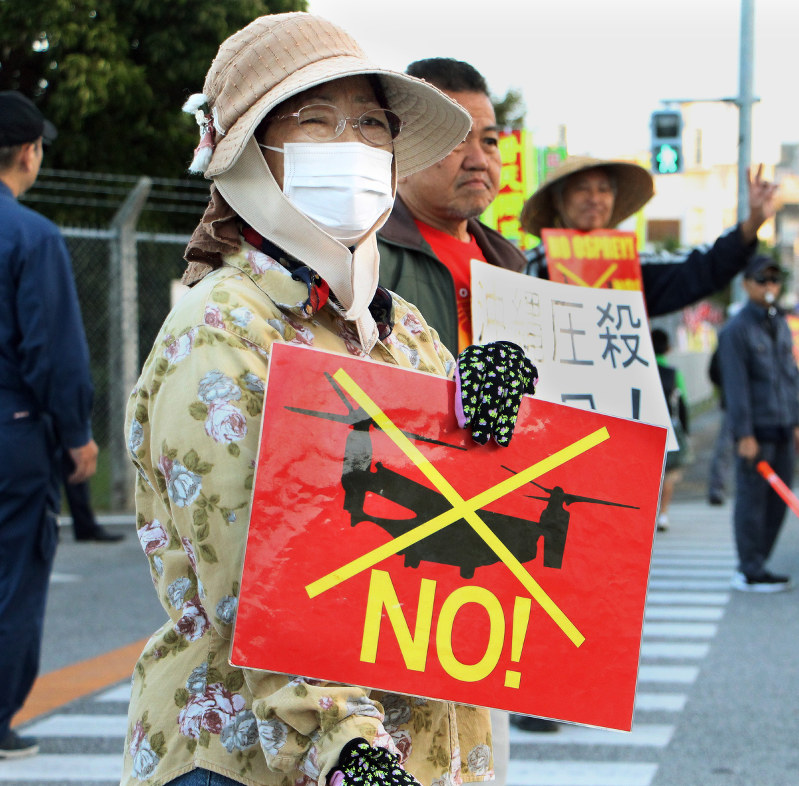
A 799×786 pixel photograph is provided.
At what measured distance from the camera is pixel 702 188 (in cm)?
7038

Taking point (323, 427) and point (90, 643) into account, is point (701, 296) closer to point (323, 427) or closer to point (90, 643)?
point (323, 427)

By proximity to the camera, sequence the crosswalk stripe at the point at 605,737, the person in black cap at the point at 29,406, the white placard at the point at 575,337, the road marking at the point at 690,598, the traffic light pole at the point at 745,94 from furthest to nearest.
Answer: the traffic light pole at the point at 745,94 → the road marking at the point at 690,598 → the crosswalk stripe at the point at 605,737 → the person in black cap at the point at 29,406 → the white placard at the point at 575,337

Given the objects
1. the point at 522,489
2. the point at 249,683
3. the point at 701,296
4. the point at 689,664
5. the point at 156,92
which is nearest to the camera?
the point at 249,683

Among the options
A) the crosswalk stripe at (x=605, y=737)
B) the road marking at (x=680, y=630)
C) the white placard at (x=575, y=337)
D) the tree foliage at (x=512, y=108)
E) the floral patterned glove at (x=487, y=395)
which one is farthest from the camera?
the tree foliage at (x=512, y=108)

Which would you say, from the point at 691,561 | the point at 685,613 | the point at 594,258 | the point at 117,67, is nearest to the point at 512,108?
the point at 117,67

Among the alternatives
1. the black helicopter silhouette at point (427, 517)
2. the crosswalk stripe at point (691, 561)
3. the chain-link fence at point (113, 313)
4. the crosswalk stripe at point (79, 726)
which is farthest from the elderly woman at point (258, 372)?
the chain-link fence at point (113, 313)

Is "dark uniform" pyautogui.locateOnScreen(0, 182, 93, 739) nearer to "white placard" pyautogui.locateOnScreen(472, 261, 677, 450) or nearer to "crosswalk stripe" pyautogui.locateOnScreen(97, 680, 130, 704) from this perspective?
"crosswalk stripe" pyautogui.locateOnScreen(97, 680, 130, 704)

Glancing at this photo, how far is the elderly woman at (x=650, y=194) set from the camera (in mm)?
4062

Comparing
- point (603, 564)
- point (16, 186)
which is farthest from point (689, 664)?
point (603, 564)

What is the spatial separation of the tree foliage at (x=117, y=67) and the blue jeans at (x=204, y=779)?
12.3m

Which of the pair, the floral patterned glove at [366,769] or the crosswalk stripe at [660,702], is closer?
the floral patterned glove at [366,769]

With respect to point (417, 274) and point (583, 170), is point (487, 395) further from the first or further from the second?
point (583, 170)

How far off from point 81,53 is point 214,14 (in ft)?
5.05

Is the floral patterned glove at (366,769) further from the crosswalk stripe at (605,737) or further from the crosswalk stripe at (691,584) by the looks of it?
the crosswalk stripe at (691,584)
